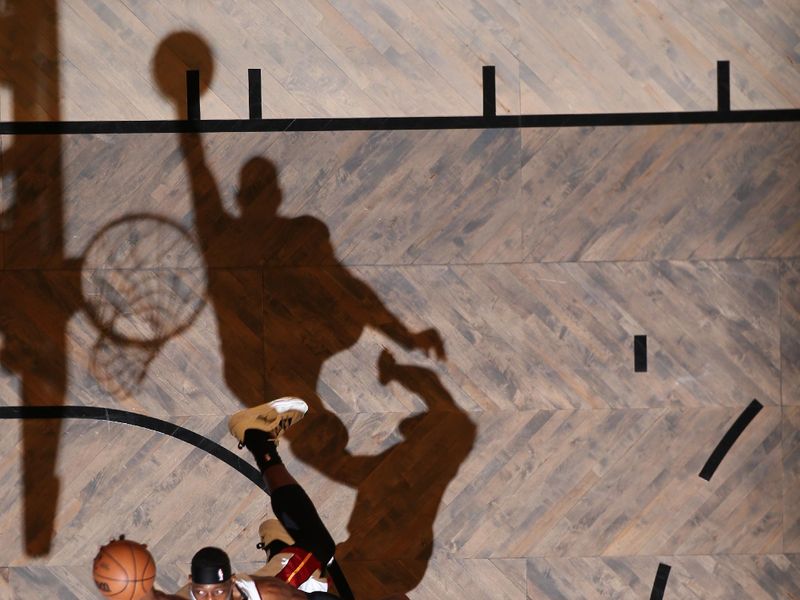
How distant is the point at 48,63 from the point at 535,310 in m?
3.40

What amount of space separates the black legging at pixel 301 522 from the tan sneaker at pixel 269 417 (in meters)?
0.33

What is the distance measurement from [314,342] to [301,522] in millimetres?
1273

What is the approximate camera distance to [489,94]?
5.48 m

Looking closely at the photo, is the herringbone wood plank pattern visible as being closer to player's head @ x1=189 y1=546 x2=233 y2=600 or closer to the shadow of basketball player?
the shadow of basketball player

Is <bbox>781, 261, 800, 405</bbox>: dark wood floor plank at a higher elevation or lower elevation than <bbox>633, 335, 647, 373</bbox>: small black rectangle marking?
higher

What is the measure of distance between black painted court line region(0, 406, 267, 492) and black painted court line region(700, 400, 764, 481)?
2817 mm

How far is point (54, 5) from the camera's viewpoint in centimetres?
541

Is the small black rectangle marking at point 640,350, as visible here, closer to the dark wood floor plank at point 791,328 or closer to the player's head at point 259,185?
the dark wood floor plank at point 791,328

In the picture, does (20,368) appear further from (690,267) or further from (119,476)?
(690,267)

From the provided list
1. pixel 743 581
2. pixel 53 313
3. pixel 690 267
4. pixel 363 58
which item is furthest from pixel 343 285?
pixel 743 581

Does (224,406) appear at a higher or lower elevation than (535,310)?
lower

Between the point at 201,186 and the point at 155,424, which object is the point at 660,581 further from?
the point at 201,186

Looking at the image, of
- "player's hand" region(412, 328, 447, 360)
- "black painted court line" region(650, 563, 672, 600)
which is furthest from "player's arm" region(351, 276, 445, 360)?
"black painted court line" region(650, 563, 672, 600)

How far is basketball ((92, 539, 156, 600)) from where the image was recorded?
3.57m
